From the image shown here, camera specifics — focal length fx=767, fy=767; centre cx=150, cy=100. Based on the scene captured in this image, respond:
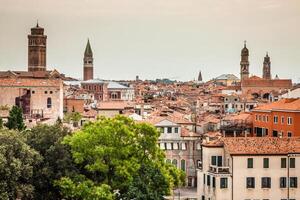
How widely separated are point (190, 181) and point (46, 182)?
70.7 feet

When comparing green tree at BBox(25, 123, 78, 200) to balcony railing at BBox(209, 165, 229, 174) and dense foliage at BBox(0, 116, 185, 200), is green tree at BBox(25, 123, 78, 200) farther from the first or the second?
balcony railing at BBox(209, 165, 229, 174)

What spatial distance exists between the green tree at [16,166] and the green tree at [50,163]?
85cm

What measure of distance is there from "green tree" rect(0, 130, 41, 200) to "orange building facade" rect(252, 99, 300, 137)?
2642 cm

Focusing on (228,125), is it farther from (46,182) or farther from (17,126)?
(46,182)

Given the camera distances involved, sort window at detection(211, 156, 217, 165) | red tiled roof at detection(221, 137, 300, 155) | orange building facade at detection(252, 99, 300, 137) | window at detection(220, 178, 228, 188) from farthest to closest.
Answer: orange building facade at detection(252, 99, 300, 137)
window at detection(211, 156, 217, 165)
red tiled roof at detection(221, 137, 300, 155)
window at detection(220, 178, 228, 188)

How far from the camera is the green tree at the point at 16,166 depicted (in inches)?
1757

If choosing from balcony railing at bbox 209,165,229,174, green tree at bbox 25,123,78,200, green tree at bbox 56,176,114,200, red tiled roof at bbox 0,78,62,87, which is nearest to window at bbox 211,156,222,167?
balcony railing at bbox 209,165,229,174

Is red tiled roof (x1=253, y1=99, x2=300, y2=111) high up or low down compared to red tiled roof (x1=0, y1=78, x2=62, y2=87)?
down

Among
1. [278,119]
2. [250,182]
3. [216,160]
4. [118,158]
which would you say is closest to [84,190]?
[118,158]

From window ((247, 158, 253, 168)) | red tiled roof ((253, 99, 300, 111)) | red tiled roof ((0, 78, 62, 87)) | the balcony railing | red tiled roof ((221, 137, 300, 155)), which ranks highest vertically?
red tiled roof ((0, 78, 62, 87))

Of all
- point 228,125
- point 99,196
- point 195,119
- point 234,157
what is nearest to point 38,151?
point 99,196

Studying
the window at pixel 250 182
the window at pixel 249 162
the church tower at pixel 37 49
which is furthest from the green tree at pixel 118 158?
the church tower at pixel 37 49

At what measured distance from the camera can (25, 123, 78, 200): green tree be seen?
157 feet

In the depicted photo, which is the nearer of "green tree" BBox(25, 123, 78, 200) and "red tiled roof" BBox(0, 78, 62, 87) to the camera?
"green tree" BBox(25, 123, 78, 200)
